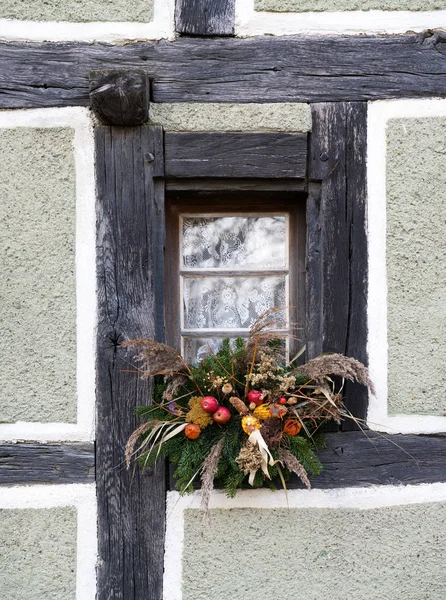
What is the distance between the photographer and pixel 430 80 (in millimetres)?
2018

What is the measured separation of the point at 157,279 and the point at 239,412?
0.62m

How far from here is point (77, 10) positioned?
2.00 meters

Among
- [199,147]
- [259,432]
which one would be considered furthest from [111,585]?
[199,147]

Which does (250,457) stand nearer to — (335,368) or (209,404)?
(209,404)

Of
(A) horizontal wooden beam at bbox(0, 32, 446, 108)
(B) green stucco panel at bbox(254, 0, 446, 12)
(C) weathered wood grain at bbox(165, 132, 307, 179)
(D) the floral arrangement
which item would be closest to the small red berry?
(D) the floral arrangement

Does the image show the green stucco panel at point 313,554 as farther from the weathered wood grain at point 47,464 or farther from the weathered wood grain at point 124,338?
the weathered wood grain at point 47,464

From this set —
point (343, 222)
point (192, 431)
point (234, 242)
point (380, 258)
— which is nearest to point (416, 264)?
point (380, 258)

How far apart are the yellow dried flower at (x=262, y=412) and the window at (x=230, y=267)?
0.45m

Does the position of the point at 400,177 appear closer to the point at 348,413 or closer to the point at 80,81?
the point at 348,413

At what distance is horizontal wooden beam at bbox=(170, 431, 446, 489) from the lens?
1.99 m

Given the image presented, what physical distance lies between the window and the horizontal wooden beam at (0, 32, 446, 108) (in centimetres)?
45

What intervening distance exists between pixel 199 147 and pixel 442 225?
39.7 inches

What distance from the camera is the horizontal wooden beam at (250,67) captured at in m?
2.01

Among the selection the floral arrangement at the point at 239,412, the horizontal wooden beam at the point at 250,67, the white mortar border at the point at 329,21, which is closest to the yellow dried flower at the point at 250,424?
the floral arrangement at the point at 239,412
